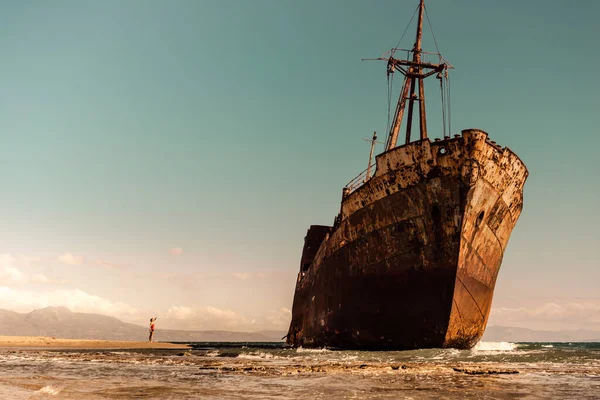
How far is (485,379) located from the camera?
8406 millimetres

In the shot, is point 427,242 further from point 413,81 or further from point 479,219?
point 413,81

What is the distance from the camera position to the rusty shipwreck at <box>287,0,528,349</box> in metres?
16.2

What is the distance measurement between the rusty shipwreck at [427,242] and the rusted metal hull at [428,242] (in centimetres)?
3

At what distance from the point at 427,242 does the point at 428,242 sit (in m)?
0.03

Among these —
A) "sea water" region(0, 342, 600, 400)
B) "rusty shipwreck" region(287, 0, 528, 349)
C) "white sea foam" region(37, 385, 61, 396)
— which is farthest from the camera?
"rusty shipwreck" region(287, 0, 528, 349)

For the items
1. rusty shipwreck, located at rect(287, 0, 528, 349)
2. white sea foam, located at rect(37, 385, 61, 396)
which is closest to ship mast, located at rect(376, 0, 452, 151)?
rusty shipwreck, located at rect(287, 0, 528, 349)

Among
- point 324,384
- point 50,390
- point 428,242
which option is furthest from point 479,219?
point 50,390

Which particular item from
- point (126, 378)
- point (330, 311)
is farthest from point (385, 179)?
point (126, 378)

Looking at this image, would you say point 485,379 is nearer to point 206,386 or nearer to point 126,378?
point 206,386

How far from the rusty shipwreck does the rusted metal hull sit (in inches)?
1.3

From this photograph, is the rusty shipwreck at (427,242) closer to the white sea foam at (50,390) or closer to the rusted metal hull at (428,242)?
the rusted metal hull at (428,242)

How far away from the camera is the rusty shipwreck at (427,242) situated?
16.2 meters

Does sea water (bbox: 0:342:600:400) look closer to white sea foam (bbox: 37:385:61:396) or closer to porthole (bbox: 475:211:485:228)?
white sea foam (bbox: 37:385:61:396)

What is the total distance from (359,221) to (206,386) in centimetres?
1175
